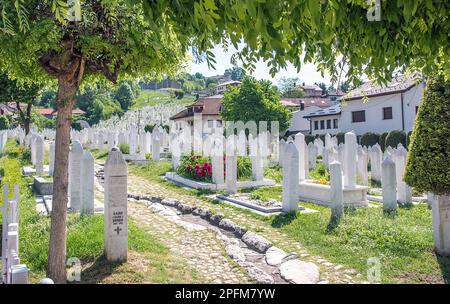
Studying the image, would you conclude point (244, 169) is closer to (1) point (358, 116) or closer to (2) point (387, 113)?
(2) point (387, 113)

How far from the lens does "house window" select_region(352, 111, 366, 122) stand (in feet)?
109

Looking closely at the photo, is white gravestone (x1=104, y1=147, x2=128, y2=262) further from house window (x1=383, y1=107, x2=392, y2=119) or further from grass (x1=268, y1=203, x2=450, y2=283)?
house window (x1=383, y1=107, x2=392, y2=119)

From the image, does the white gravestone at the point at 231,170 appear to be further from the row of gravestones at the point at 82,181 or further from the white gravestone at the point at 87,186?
the white gravestone at the point at 87,186

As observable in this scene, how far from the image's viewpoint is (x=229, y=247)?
24.4 ft

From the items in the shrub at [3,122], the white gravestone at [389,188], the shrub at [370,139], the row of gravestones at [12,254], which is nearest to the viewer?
the row of gravestones at [12,254]

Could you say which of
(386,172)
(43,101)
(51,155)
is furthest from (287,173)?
(43,101)

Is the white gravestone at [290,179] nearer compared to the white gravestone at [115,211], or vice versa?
the white gravestone at [115,211]

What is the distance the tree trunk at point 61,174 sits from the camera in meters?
5.47

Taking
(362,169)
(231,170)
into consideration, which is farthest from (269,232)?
(362,169)

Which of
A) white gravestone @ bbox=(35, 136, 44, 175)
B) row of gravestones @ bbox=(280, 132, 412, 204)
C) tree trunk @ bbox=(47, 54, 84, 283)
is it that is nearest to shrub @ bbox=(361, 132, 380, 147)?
row of gravestones @ bbox=(280, 132, 412, 204)

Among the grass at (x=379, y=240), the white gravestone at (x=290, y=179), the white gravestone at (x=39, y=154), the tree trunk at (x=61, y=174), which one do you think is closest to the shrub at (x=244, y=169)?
the white gravestone at (x=290, y=179)

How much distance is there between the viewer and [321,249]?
22.9 feet

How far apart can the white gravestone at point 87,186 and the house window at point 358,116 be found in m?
28.4
